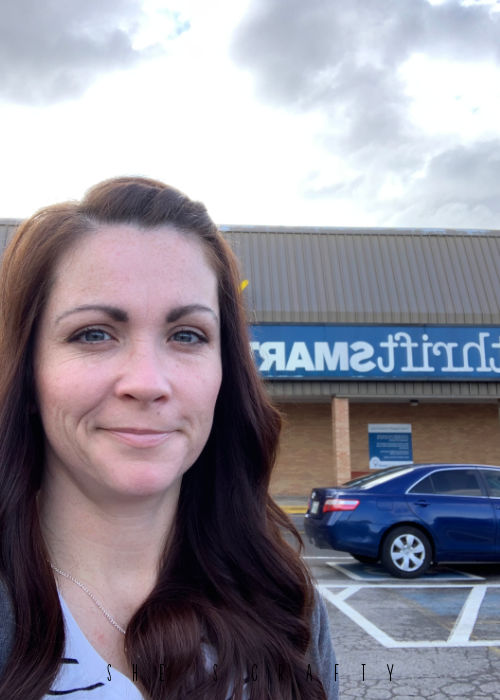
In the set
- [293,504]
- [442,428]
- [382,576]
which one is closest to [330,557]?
[382,576]

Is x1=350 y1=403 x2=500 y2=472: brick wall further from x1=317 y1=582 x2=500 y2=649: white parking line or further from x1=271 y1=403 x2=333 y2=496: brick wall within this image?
x1=317 y1=582 x2=500 y2=649: white parking line

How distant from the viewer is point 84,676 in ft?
4.07

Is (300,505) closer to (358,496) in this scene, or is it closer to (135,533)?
(358,496)

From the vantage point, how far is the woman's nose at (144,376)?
1.34 m

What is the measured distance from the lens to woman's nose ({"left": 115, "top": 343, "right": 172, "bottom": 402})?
1341 millimetres

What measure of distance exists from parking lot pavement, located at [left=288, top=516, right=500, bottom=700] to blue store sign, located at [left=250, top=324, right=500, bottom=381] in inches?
326

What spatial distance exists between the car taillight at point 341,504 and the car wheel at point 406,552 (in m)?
0.57

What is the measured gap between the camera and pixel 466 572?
8711 millimetres

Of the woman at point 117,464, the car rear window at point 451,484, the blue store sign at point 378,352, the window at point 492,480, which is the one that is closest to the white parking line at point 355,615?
the car rear window at point 451,484

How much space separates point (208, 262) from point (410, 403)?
18087mm

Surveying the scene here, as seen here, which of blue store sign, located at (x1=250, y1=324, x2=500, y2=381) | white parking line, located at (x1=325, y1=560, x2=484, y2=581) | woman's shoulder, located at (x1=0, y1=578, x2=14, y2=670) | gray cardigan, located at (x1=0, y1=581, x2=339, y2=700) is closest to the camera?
woman's shoulder, located at (x1=0, y1=578, x2=14, y2=670)

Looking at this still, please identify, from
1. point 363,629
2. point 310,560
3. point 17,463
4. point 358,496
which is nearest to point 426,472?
point 358,496

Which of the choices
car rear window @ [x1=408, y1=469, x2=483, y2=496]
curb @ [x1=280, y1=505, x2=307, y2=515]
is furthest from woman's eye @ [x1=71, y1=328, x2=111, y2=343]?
curb @ [x1=280, y1=505, x2=307, y2=515]

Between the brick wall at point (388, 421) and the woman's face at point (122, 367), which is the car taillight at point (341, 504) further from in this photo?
the brick wall at point (388, 421)
